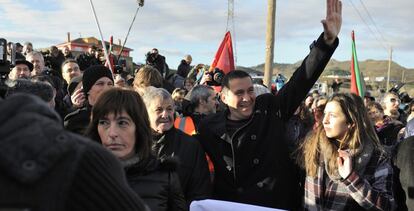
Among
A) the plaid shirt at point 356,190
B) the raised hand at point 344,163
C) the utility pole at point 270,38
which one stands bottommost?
the plaid shirt at point 356,190

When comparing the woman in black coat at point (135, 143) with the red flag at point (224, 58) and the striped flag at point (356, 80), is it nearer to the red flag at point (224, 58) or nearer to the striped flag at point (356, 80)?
the red flag at point (224, 58)

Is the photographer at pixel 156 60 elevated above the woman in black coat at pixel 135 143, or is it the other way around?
the photographer at pixel 156 60

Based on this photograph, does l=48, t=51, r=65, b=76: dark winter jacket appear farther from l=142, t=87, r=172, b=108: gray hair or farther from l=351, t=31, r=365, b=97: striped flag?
l=142, t=87, r=172, b=108: gray hair

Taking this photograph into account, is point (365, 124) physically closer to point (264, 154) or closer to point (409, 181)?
point (409, 181)

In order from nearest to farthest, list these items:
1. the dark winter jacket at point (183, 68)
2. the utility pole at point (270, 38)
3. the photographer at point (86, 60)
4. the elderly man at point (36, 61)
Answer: the elderly man at point (36, 61), the photographer at point (86, 60), the utility pole at point (270, 38), the dark winter jacket at point (183, 68)

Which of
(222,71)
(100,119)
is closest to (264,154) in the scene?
(100,119)

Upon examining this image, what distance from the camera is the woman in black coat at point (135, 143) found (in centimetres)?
232

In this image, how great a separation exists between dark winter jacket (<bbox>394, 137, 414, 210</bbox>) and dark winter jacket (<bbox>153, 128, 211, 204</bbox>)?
154 centimetres

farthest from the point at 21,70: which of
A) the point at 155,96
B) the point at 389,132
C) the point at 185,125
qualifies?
the point at 389,132

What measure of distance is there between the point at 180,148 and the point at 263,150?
2.21ft

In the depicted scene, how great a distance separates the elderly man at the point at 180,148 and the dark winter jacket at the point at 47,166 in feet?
6.40

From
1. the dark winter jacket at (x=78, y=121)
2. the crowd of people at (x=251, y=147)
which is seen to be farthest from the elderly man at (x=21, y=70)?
the dark winter jacket at (x=78, y=121)

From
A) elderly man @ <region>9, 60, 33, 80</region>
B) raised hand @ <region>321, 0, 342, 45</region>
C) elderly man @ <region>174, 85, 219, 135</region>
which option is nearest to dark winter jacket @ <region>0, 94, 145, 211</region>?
raised hand @ <region>321, 0, 342, 45</region>

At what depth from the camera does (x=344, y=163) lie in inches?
120
